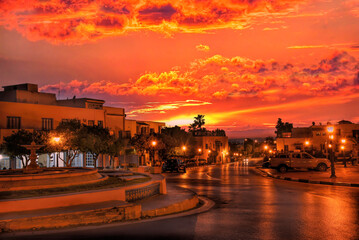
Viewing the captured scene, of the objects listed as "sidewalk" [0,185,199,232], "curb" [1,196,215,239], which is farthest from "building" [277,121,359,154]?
"sidewalk" [0,185,199,232]

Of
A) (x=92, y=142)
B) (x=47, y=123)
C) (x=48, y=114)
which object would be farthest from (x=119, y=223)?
(x=48, y=114)

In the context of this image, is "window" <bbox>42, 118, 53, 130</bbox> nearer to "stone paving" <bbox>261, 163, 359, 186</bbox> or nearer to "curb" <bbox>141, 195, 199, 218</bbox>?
"stone paving" <bbox>261, 163, 359, 186</bbox>

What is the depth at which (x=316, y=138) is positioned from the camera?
3625 inches

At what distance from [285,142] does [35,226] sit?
310ft

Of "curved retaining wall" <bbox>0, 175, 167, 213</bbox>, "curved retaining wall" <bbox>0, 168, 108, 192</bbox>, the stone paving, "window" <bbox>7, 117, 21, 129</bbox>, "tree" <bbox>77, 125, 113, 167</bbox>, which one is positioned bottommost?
the stone paving

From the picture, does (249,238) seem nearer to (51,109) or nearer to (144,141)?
(51,109)

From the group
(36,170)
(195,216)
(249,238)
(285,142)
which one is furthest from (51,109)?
(285,142)

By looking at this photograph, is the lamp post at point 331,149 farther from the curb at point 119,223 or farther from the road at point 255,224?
the curb at point 119,223

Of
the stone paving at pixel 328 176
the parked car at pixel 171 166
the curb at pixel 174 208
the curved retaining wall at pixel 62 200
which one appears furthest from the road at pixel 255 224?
the parked car at pixel 171 166

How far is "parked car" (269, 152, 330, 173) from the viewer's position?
36531 millimetres

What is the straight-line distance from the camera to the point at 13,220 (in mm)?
9359

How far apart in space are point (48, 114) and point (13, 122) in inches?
201

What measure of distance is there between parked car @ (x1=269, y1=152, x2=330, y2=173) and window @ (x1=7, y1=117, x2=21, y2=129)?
2922cm

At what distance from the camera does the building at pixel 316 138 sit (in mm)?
83188
